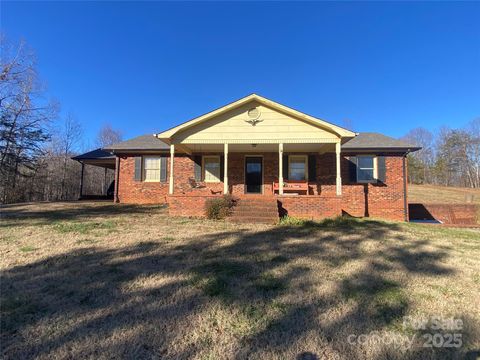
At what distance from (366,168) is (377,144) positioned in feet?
4.24

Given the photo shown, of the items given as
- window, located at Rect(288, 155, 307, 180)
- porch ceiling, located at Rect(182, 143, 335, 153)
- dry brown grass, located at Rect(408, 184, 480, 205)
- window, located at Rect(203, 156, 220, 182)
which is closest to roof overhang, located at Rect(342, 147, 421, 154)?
porch ceiling, located at Rect(182, 143, 335, 153)

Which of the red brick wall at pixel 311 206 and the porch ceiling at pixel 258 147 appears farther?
the porch ceiling at pixel 258 147

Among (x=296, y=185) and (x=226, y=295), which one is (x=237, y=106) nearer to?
(x=296, y=185)

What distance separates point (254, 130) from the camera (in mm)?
11766

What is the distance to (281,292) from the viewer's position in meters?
3.81

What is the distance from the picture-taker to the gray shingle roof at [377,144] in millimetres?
13547

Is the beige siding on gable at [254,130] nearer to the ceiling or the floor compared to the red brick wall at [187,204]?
nearer to the ceiling

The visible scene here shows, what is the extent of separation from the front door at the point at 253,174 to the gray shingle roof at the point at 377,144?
4.00m

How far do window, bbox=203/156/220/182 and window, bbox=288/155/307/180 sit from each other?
3.44m

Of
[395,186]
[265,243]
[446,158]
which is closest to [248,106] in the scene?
[265,243]

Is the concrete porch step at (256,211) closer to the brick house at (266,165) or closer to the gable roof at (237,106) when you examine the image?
the brick house at (266,165)

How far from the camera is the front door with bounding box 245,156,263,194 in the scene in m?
14.0

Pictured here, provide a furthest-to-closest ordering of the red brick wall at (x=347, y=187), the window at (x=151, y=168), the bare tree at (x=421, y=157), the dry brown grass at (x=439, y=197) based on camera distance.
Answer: the bare tree at (x=421, y=157) → the dry brown grass at (x=439, y=197) → the window at (x=151, y=168) → the red brick wall at (x=347, y=187)

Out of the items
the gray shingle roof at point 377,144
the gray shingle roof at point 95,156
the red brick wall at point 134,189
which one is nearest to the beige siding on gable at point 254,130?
the gray shingle roof at point 377,144
